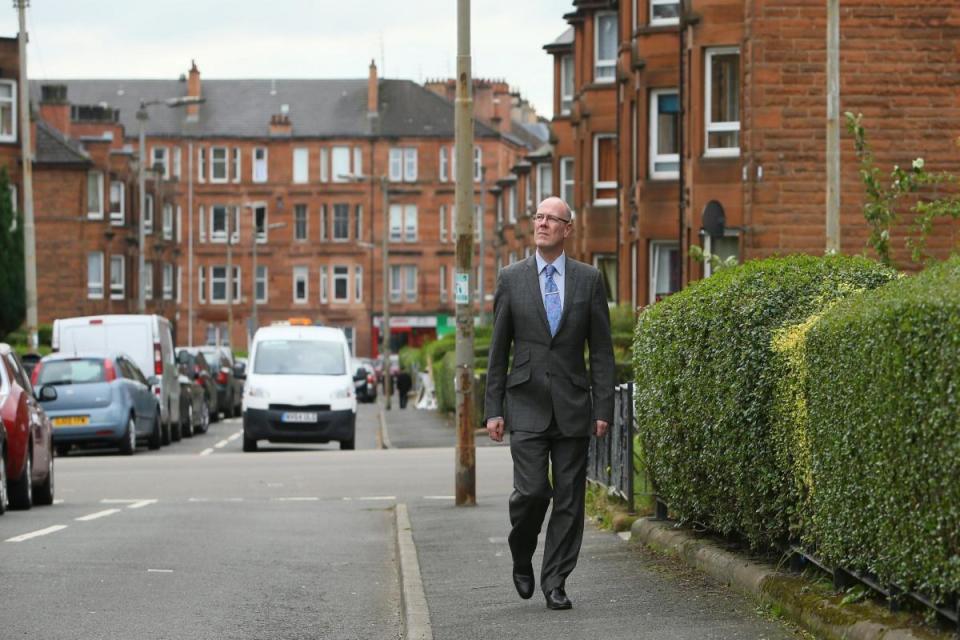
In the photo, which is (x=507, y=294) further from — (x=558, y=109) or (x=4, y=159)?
(x=4, y=159)

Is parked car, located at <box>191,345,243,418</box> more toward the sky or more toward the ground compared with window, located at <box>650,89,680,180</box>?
more toward the ground

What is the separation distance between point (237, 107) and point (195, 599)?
107247 mm

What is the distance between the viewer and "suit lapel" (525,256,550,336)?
10086mm

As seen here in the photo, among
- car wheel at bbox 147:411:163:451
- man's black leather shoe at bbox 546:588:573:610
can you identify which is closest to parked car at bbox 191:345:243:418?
car wheel at bbox 147:411:163:451

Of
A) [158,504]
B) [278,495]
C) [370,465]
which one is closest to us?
[158,504]

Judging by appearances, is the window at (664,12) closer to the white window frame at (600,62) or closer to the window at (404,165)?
the white window frame at (600,62)

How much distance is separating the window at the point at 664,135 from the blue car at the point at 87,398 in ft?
41.0

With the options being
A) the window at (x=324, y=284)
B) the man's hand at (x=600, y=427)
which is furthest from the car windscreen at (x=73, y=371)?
the window at (x=324, y=284)

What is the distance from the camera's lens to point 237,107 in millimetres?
116750

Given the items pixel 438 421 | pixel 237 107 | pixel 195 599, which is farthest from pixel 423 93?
pixel 195 599

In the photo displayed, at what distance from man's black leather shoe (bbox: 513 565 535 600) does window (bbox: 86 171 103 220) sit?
75.2 metres

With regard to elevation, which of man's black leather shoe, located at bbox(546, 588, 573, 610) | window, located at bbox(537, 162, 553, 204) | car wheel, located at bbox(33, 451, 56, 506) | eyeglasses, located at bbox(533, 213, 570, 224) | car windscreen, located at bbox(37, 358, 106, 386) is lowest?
car wheel, located at bbox(33, 451, 56, 506)

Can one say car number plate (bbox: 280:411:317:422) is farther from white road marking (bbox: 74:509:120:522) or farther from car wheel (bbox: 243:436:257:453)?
white road marking (bbox: 74:509:120:522)

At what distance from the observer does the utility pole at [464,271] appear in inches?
739
